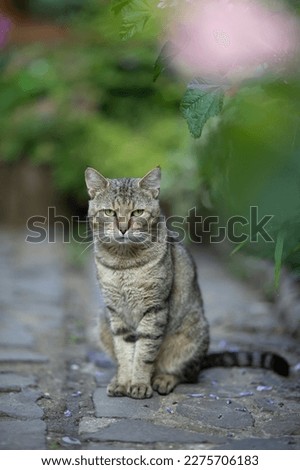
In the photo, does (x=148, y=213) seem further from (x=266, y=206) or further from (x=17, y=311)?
(x=17, y=311)

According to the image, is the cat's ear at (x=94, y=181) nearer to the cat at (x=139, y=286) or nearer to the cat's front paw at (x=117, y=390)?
the cat at (x=139, y=286)

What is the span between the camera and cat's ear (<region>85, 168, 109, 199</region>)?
10.3 ft

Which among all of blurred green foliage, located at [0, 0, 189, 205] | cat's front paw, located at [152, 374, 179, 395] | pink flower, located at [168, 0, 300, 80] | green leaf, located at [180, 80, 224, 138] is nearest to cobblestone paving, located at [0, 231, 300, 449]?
cat's front paw, located at [152, 374, 179, 395]

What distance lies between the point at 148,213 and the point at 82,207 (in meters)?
5.43

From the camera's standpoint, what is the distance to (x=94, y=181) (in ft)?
10.3

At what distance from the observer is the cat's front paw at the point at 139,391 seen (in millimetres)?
3048

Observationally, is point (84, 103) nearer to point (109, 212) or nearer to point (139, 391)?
point (109, 212)

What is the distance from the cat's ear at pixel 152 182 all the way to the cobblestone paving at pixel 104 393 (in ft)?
2.69

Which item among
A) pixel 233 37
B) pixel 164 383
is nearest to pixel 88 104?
pixel 164 383

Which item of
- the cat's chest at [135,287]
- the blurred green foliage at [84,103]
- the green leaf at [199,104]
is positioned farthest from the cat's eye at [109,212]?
the blurred green foliage at [84,103]

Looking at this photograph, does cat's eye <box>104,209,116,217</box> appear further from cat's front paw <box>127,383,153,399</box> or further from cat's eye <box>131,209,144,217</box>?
cat's front paw <box>127,383,153,399</box>

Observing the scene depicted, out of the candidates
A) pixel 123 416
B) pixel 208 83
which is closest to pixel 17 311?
pixel 123 416

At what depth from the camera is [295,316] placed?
4.34 meters

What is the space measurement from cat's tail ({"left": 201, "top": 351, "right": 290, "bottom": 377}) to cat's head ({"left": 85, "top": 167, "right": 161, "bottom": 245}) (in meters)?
0.74
